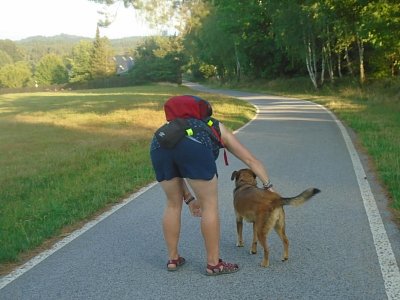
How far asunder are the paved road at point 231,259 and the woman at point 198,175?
23cm

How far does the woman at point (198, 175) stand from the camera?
4043 mm

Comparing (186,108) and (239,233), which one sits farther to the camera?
(239,233)

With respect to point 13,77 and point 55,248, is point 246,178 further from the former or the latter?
point 13,77

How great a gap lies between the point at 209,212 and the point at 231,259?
0.72 m

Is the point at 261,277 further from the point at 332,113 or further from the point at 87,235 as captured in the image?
the point at 332,113

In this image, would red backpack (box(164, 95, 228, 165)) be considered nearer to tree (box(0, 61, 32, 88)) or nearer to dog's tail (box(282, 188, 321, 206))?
dog's tail (box(282, 188, 321, 206))

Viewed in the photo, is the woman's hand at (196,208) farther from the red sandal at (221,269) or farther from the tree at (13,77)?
the tree at (13,77)

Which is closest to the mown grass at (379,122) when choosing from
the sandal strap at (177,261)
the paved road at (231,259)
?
the paved road at (231,259)

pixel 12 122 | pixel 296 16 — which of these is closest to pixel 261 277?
pixel 12 122

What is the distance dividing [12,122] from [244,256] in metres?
24.7

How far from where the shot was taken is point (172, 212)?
4477 mm

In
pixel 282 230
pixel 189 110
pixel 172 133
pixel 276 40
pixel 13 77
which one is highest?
pixel 276 40

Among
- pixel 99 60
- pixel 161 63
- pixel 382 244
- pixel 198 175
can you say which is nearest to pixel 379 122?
pixel 382 244

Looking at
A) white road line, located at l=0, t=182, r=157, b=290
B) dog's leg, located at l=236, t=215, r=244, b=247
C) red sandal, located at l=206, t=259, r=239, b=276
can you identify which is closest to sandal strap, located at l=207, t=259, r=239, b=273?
red sandal, located at l=206, t=259, r=239, b=276
